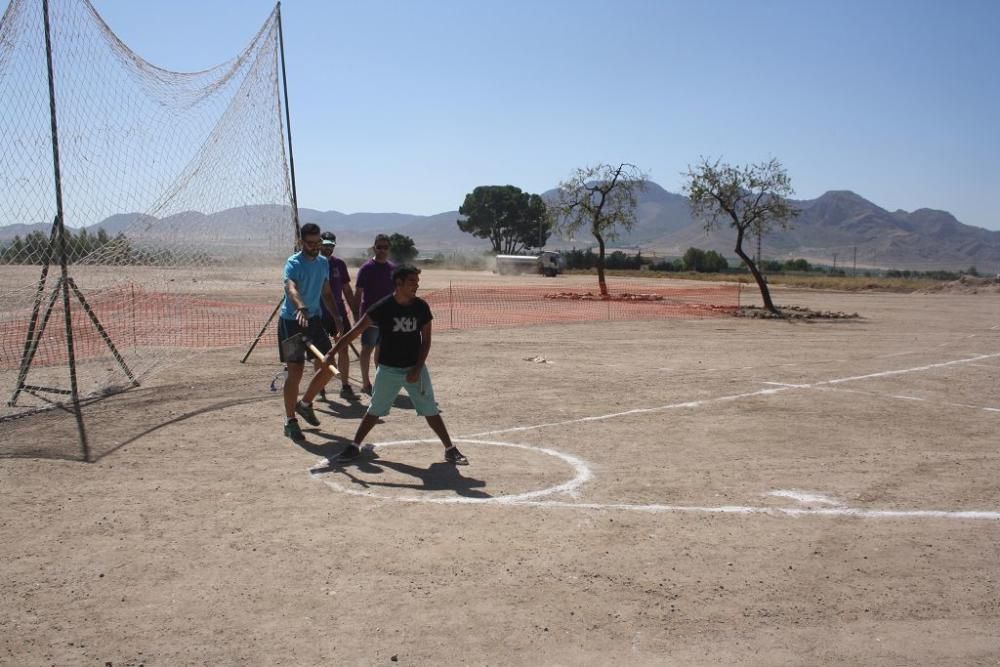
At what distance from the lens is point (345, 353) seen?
10.3m

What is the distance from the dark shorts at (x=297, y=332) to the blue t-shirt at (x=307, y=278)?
0.08 metres

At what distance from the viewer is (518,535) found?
5.64m

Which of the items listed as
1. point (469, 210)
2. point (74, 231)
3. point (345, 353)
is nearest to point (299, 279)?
point (345, 353)

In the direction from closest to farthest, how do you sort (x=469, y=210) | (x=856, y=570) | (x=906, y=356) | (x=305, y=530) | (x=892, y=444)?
1. (x=856, y=570)
2. (x=305, y=530)
3. (x=892, y=444)
4. (x=906, y=356)
5. (x=469, y=210)

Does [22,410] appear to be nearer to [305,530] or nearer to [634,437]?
[305,530]

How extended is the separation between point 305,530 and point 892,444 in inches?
230

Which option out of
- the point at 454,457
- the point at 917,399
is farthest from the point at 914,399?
the point at 454,457

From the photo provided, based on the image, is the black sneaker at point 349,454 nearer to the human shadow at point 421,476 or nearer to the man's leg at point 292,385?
the human shadow at point 421,476

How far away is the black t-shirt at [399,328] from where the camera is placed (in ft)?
23.8

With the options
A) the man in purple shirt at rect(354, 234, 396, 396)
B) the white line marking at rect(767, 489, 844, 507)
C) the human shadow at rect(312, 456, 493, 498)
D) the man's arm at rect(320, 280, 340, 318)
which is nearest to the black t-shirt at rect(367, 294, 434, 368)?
the human shadow at rect(312, 456, 493, 498)

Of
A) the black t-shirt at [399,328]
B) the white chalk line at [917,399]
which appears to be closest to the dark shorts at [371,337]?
the black t-shirt at [399,328]

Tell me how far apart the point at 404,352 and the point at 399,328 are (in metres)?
0.21

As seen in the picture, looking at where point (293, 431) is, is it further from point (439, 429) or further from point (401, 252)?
point (401, 252)

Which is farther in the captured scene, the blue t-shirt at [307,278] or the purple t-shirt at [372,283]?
the purple t-shirt at [372,283]
